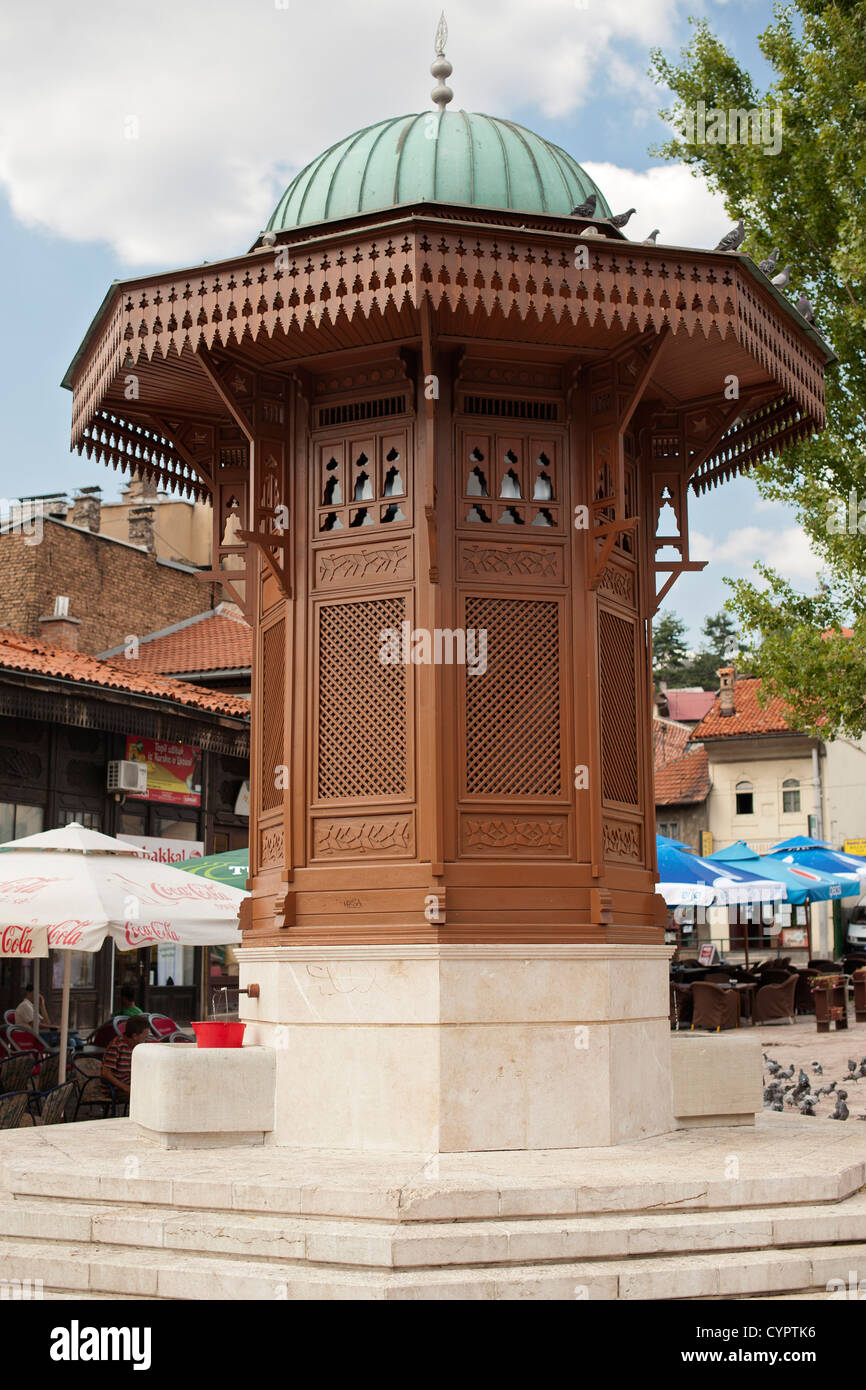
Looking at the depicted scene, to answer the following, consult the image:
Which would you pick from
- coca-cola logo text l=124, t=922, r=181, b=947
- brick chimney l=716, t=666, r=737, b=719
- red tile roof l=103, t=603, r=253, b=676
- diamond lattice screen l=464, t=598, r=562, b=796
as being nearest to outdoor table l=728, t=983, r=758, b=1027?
red tile roof l=103, t=603, r=253, b=676

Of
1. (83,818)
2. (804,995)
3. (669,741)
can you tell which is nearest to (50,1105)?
(83,818)

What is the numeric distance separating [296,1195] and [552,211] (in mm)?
5961

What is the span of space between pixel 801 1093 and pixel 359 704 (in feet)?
19.6

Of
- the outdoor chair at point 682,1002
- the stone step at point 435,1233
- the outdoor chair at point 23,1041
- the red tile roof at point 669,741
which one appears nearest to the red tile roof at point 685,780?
the red tile roof at point 669,741

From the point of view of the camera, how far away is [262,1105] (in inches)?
299

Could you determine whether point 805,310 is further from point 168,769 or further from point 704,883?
point 168,769

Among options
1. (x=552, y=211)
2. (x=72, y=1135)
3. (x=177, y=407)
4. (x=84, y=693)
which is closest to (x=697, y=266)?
(x=552, y=211)

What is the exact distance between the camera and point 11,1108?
948 centimetres

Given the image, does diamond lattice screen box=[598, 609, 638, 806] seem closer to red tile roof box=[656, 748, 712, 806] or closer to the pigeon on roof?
the pigeon on roof

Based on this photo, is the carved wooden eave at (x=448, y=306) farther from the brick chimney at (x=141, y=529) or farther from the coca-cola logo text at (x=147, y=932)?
the brick chimney at (x=141, y=529)

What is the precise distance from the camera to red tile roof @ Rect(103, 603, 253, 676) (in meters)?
28.9

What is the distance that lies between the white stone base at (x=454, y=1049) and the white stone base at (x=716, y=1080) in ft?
2.03

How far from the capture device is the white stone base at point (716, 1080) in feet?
27.1

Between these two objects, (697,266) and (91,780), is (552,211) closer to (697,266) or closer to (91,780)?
(697,266)
